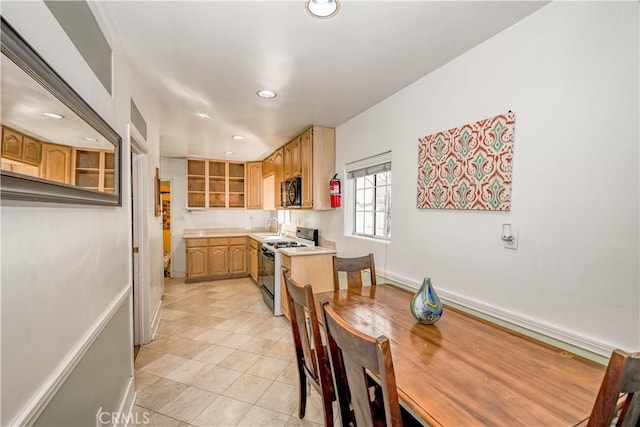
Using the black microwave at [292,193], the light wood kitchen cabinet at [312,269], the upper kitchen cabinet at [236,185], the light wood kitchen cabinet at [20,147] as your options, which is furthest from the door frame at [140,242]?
the upper kitchen cabinet at [236,185]

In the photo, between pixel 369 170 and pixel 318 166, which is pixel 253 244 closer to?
pixel 318 166

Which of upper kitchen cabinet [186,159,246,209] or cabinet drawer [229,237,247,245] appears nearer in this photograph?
cabinet drawer [229,237,247,245]

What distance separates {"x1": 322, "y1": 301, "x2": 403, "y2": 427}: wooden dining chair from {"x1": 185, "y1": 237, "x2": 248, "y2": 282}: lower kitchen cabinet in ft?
15.3

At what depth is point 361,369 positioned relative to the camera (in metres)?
0.94

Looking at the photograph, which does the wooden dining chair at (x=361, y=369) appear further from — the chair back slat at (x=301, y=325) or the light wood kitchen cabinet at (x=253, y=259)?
the light wood kitchen cabinet at (x=253, y=259)

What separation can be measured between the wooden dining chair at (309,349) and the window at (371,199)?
4.40ft

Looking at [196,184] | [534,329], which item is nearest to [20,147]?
[534,329]

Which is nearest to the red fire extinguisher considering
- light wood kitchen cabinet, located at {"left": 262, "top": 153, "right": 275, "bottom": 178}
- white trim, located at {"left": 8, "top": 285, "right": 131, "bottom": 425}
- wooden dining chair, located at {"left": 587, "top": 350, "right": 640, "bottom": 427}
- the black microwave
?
the black microwave

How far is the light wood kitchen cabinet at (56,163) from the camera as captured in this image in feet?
2.87

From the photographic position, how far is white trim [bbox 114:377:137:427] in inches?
69.1

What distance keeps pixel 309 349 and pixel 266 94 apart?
205 centimetres

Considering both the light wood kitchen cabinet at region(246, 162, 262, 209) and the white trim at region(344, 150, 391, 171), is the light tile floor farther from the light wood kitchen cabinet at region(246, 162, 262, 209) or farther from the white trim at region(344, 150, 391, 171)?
the light wood kitchen cabinet at region(246, 162, 262, 209)

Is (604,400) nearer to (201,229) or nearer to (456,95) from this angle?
(456,95)

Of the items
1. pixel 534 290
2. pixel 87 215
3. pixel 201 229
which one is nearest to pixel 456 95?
pixel 534 290
